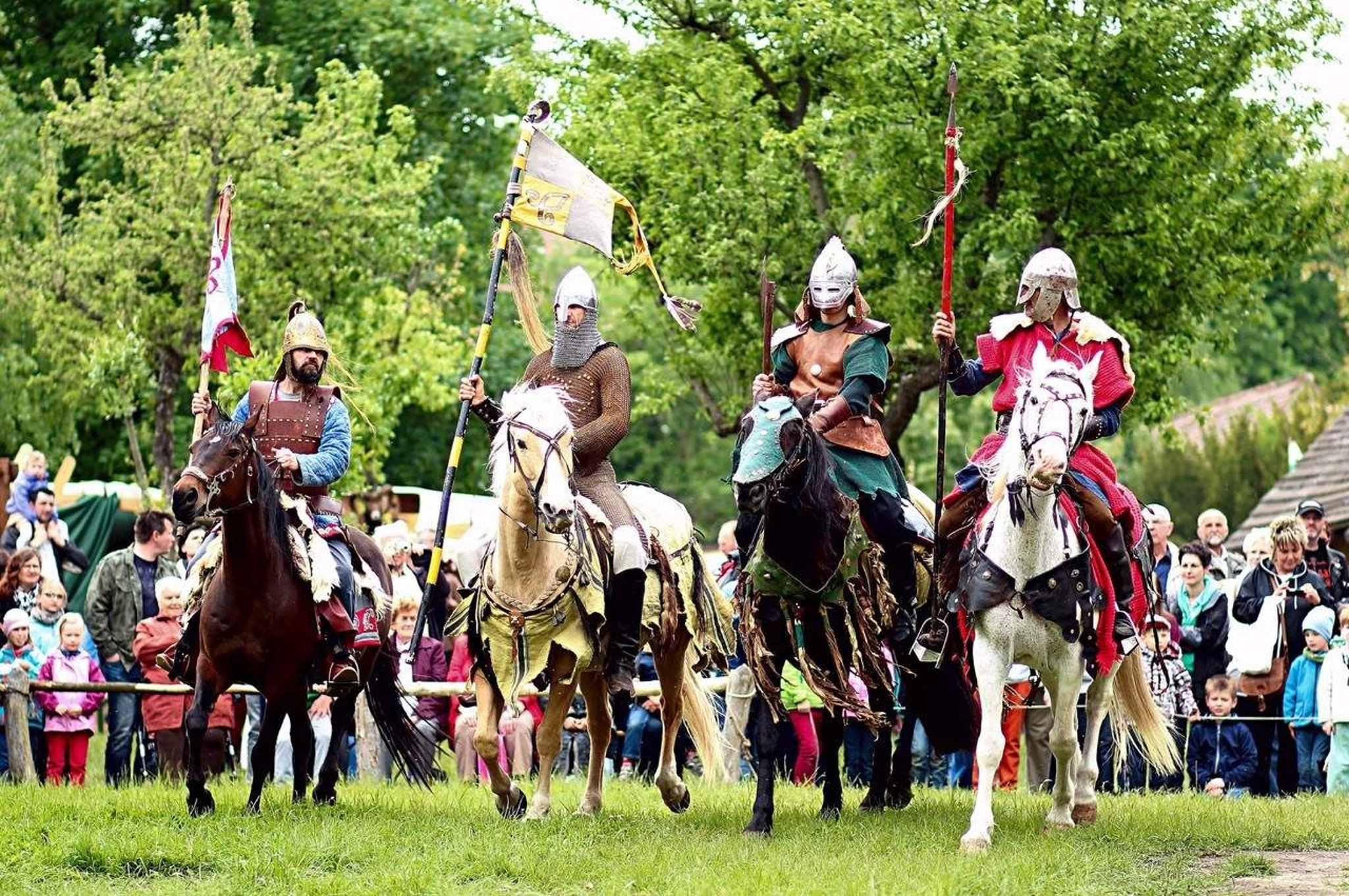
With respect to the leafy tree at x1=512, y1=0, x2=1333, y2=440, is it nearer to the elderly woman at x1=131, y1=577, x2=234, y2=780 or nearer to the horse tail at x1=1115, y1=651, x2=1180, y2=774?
the elderly woman at x1=131, y1=577, x2=234, y2=780

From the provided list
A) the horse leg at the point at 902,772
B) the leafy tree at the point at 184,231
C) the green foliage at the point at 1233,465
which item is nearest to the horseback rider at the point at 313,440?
the horse leg at the point at 902,772

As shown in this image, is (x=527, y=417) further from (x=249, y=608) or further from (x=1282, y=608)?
(x=1282, y=608)

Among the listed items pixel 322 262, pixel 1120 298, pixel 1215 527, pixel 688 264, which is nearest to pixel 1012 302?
pixel 1120 298

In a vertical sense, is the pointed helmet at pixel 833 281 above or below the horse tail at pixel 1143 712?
above

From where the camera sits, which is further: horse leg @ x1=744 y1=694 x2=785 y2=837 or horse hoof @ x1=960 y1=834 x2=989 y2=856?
horse leg @ x1=744 y1=694 x2=785 y2=837

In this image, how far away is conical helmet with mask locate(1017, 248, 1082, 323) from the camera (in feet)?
36.4

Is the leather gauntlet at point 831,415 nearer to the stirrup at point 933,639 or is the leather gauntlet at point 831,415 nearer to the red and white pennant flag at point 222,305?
the stirrup at point 933,639

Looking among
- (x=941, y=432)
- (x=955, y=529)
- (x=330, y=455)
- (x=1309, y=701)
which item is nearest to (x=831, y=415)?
(x=941, y=432)

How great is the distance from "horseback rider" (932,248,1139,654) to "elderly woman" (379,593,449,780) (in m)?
6.02

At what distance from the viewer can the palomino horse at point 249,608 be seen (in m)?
11.0

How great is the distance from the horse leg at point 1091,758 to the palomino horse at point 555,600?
233 cm

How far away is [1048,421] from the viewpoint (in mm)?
9953

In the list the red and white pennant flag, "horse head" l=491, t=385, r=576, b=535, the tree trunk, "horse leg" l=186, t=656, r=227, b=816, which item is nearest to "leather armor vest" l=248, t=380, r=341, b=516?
the red and white pennant flag

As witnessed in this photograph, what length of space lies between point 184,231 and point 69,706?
10.4m
